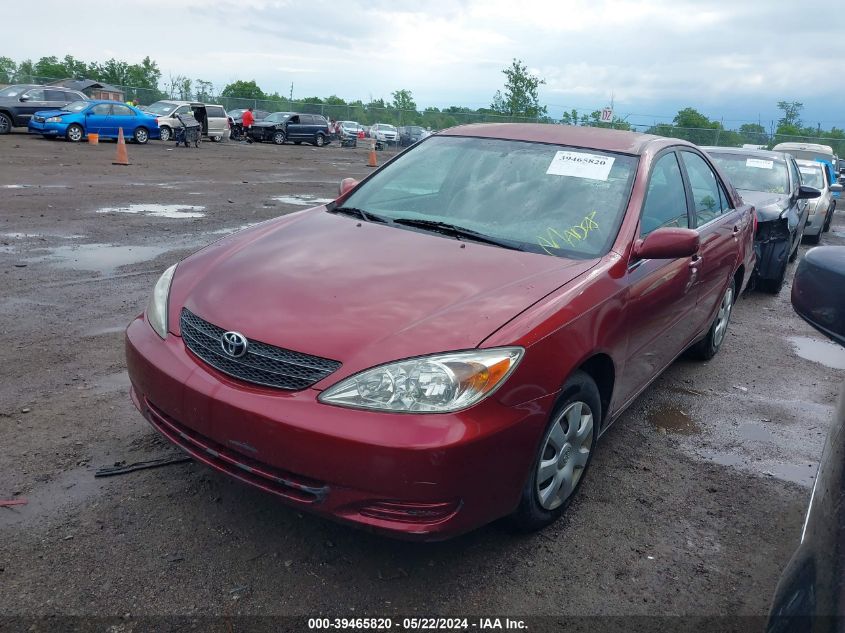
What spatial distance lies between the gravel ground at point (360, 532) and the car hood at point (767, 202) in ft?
8.50

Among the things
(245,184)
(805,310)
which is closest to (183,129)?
(245,184)

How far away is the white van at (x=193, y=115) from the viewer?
2823 cm

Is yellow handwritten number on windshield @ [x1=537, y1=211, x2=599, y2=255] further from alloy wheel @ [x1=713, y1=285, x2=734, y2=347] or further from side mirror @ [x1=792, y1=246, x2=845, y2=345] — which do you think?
alloy wheel @ [x1=713, y1=285, x2=734, y2=347]

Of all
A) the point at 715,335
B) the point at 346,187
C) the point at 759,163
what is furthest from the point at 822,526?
the point at 759,163

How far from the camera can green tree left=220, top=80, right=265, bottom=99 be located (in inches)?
2813

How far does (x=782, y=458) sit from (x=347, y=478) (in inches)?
114

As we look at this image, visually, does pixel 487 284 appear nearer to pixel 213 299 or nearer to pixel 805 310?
pixel 213 299

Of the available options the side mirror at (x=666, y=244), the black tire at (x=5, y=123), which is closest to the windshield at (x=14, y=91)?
the black tire at (x=5, y=123)

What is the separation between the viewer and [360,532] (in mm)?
2971

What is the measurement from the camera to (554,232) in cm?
350

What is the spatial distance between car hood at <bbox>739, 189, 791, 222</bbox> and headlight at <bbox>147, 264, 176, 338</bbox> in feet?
21.1

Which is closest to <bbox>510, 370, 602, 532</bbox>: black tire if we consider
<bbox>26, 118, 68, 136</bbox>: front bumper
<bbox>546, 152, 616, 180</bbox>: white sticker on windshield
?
<bbox>546, 152, 616, 180</bbox>: white sticker on windshield

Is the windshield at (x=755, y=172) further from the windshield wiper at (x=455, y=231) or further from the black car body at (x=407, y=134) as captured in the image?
the black car body at (x=407, y=134)

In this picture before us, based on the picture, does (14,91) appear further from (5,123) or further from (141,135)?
(141,135)
